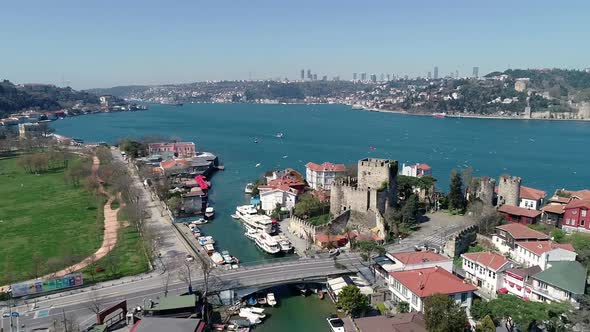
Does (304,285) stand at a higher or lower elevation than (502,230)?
lower

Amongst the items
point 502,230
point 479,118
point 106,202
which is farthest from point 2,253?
point 479,118

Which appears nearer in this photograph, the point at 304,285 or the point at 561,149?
the point at 304,285

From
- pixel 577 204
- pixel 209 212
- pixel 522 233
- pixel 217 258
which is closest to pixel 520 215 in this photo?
pixel 577 204

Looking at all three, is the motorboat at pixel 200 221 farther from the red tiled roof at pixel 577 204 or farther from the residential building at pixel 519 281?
the red tiled roof at pixel 577 204

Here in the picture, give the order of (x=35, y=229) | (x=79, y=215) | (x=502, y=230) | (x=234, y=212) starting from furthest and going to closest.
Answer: (x=234, y=212)
(x=79, y=215)
(x=35, y=229)
(x=502, y=230)

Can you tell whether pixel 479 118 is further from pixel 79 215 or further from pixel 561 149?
pixel 79 215

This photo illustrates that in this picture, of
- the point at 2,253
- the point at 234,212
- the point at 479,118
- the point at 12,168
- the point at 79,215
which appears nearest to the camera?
the point at 2,253
